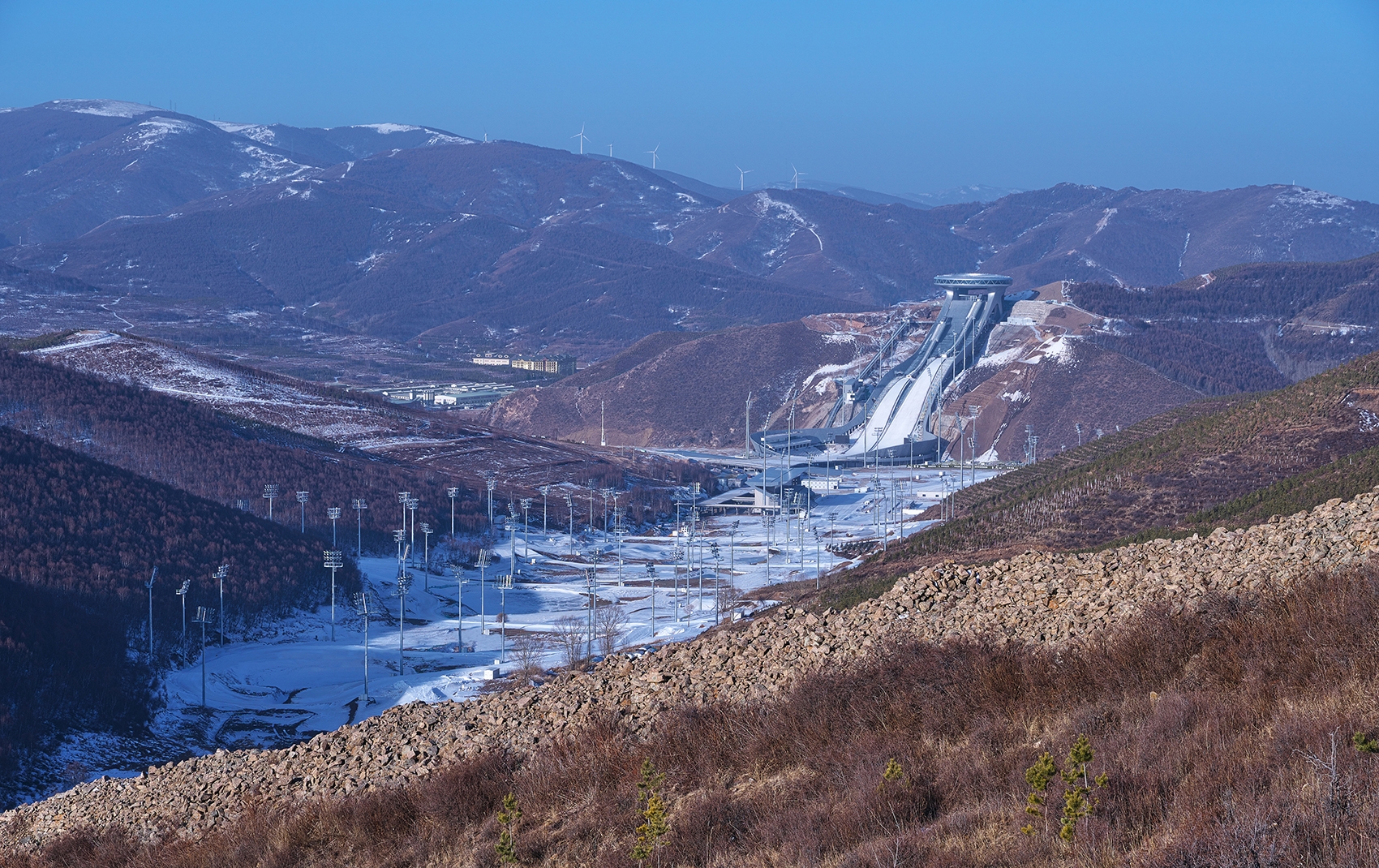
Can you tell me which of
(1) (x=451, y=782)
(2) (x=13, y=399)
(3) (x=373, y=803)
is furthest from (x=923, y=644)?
(2) (x=13, y=399)

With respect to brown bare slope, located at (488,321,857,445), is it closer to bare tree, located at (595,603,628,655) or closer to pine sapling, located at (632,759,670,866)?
bare tree, located at (595,603,628,655)

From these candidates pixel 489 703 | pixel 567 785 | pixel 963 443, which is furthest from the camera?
pixel 963 443

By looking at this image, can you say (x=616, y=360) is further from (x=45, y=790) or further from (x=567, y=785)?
(x=567, y=785)

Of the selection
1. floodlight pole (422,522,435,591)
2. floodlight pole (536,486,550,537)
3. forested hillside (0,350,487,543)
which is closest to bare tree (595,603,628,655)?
floodlight pole (422,522,435,591)

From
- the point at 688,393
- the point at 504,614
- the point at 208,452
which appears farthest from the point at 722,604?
the point at 688,393

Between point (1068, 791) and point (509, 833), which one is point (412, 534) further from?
point (1068, 791)

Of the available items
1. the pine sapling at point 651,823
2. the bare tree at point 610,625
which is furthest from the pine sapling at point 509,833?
the bare tree at point 610,625
